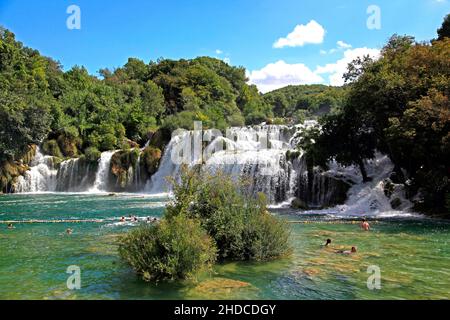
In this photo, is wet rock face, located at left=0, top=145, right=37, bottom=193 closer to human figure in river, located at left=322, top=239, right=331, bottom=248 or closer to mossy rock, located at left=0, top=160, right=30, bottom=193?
mossy rock, located at left=0, top=160, right=30, bottom=193

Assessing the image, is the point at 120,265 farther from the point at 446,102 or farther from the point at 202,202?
the point at 446,102

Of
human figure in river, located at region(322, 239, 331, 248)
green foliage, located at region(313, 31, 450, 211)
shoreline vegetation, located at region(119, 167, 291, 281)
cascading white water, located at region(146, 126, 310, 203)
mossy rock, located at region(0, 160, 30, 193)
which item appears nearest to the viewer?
shoreline vegetation, located at region(119, 167, 291, 281)

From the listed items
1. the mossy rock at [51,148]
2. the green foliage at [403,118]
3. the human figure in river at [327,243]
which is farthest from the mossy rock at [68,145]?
the human figure in river at [327,243]

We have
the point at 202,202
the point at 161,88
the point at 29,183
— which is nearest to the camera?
the point at 202,202

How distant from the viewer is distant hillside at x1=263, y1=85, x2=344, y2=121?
106m

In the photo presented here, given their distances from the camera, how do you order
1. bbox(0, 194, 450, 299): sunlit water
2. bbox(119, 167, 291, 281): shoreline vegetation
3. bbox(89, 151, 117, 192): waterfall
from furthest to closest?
1. bbox(89, 151, 117, 192): waterfall
2. bbox(119, 167, 291, 281): shoreline vegetation
3. bbox(0, 194, 450, 299): sunlit water

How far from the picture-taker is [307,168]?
29516 millimetres

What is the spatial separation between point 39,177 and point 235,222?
39.3 m

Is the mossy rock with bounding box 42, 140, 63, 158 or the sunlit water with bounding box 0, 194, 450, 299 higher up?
the mossy rock with bounding box 42, 140, 63, 158

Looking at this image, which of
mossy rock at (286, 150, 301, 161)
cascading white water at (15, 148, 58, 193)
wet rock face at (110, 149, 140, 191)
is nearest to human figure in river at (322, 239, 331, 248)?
mossy rock at (286, 150, 301, 161)

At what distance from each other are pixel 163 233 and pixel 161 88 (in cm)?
6716

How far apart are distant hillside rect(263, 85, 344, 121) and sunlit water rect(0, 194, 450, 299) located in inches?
3283

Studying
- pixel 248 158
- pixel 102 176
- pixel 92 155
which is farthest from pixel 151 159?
pixel 248 158
